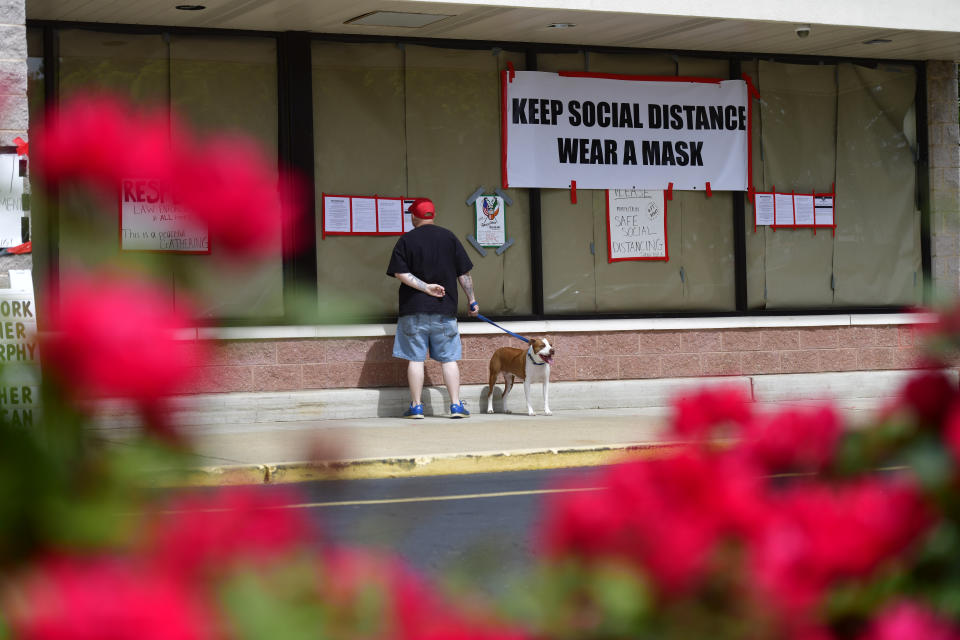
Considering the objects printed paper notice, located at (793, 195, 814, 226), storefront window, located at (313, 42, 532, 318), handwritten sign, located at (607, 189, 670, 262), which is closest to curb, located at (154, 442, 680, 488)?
storefront window, located at (313, 42, 532, 318)

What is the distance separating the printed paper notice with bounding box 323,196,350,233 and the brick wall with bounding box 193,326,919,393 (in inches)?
42.9

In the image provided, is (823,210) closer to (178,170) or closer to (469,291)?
(469,291)

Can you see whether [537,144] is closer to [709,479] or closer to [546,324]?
[546,324]

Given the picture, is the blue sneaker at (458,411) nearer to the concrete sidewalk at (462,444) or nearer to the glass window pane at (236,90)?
the concrete sidewalk at (462,444)

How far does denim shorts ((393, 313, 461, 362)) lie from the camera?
13.4 meters

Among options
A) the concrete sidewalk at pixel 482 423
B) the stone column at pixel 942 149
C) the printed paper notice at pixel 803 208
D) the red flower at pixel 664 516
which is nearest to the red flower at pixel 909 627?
the red flower at pixel 664 516

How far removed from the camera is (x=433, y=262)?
13391 mm

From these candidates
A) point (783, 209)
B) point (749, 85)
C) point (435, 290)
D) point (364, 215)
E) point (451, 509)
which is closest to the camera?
point (451, 509)

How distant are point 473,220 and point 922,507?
13.3 meters

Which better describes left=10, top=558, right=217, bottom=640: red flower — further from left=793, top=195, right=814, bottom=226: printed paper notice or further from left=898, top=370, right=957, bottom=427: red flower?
left=793, top=195, right=814, bottom=226: printed paper notice

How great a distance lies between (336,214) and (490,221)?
1.63m

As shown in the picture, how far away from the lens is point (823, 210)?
1597cm

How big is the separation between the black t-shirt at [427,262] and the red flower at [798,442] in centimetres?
1185

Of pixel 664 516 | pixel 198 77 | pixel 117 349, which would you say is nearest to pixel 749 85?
pixel 198 77
